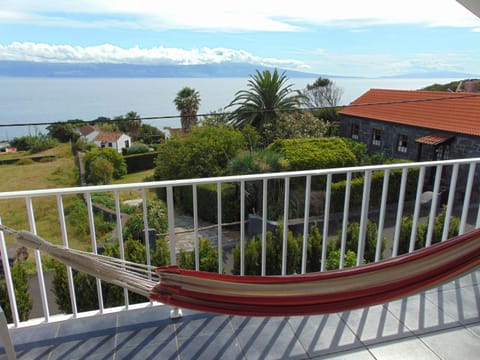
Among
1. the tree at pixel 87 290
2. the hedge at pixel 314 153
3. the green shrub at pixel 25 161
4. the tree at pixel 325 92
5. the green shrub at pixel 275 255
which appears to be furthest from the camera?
the tree at pixel 325 92

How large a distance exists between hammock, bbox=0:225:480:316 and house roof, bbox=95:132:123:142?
2258cm

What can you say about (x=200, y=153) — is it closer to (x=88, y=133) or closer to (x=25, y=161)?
(x=25, y=161)

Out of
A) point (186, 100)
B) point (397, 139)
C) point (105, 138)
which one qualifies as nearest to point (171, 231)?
point (397, 139)

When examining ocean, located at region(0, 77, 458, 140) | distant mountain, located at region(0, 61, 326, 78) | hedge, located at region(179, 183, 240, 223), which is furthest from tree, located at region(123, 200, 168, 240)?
distant mountain, located at region(0, 61, 326, 78)

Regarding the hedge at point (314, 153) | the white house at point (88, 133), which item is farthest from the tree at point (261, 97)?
the white house at point (88, 133)

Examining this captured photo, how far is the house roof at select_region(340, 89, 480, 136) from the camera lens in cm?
1452

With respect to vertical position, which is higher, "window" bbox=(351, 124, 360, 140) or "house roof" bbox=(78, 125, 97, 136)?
"window" bbox=(351, 124, 360, 140)

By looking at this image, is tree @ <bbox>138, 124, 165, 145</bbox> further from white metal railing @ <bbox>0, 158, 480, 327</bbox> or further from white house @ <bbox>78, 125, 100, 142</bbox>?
white metal railing @ <bbox>0, 158, 480, 327</bbox>

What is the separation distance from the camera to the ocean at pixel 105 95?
34.8 ft

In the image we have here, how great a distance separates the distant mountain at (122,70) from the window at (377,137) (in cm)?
574

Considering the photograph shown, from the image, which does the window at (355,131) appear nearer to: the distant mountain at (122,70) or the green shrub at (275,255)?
the distant mountain at (122,70)

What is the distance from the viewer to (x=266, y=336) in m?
1.80

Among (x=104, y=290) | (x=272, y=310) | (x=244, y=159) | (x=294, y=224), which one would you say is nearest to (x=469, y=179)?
(x=272, y=310)

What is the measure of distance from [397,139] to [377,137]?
1017mm
